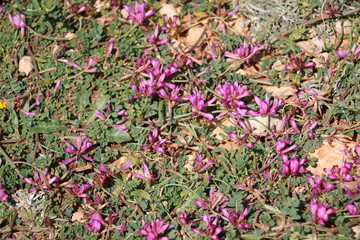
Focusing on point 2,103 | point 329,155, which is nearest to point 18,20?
point 2,103

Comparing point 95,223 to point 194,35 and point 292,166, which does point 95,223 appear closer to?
point 292,166

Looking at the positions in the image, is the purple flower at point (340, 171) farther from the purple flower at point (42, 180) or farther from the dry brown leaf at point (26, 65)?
the dry brown leaf at point (26, 65)

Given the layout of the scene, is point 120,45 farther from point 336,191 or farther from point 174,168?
point 336,191

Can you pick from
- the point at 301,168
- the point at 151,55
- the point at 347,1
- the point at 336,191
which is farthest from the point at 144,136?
the point at 347,1

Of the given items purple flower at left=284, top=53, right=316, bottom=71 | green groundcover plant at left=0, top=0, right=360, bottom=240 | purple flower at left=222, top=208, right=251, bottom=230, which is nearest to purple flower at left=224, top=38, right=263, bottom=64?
green groundcover plant at left=0, top=0, right=360, bottom=240

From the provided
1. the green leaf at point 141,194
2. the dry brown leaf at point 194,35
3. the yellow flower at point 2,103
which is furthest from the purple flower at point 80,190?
the dry brown leaf at point 194,35

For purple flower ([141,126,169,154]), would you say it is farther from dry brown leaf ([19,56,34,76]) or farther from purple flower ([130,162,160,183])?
dry brown leaf ([19,56,34,76])
